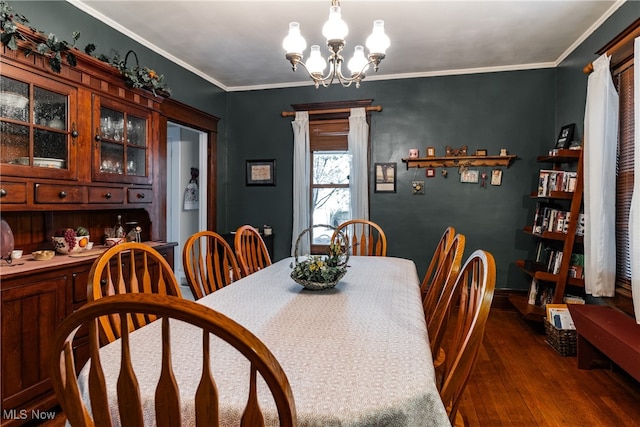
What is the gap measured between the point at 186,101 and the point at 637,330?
409 centimetres

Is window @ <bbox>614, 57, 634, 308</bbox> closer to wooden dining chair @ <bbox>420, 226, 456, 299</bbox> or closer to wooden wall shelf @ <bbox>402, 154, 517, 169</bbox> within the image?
wooden wall shelf @ <bbox>402, 154, 517, 169</bbox>

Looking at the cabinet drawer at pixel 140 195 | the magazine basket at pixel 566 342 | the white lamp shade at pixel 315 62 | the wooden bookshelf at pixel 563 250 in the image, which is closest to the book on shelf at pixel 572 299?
the wooden bookshelf at pixel 563 250

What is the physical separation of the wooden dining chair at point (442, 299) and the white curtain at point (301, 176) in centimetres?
243

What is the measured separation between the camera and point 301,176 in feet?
13.8

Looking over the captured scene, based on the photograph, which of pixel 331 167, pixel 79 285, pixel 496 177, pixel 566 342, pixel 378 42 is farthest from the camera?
pixel 331 167

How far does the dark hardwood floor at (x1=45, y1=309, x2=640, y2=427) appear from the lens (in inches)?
76.9

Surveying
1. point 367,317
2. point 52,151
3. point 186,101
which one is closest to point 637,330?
point 367,317

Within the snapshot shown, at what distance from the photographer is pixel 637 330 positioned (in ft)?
6.98

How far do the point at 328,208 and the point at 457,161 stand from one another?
1.54 metres

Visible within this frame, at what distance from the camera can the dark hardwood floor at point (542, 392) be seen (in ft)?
6.41

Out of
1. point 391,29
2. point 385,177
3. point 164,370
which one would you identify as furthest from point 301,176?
point 164,370

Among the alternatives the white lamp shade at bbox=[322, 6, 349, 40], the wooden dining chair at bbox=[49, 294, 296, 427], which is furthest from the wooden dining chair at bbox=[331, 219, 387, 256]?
the wooden dining chair at bbox=[49, 294, 296, 427]

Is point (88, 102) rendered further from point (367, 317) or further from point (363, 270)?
point (367, 317)

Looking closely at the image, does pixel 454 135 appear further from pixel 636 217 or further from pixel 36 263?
pixel 36 263
